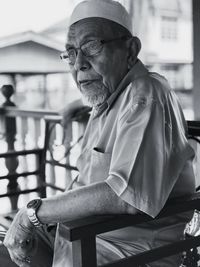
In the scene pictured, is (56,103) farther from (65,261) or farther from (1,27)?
(65,261)

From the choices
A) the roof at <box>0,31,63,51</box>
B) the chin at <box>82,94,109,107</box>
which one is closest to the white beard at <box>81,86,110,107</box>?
the chin at <box>82,94,109,107</box>

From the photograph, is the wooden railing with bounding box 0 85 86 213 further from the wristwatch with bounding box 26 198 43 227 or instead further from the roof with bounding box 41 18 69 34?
the wristwatch with bounding box 26 198 43 227

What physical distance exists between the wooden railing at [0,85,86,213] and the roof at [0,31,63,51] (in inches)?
46.0

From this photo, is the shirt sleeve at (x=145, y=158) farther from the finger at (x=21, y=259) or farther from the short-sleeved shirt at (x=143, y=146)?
the finger at (x=21, y=259)

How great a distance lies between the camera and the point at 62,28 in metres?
5.10

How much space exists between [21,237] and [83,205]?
0.82ft

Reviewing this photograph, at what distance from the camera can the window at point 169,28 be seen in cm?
420

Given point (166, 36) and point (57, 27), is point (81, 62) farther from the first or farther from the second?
point (57, 27)

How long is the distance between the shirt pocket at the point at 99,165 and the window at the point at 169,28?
296 cm

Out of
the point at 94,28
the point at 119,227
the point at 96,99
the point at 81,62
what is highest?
the point at 94,28

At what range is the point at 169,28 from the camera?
4.49 m

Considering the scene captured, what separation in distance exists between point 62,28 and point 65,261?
4.09 metres

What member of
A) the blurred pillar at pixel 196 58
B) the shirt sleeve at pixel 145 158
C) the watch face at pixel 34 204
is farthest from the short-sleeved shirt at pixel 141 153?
the blurred pillar at pixel 196 58

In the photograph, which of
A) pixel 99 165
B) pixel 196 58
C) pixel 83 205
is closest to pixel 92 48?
pixel 99 165
